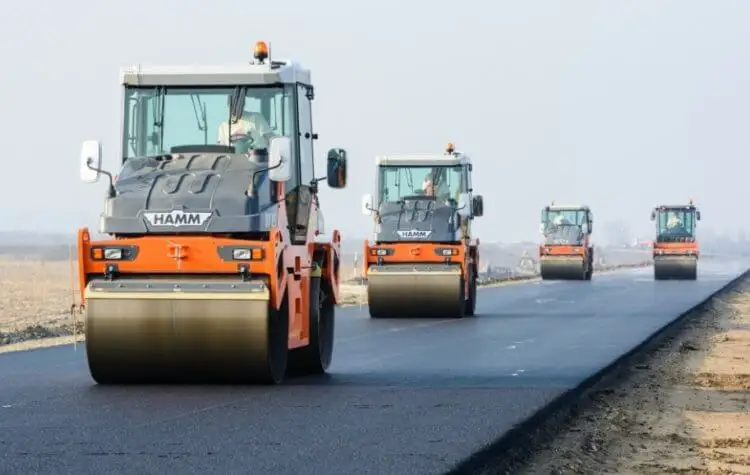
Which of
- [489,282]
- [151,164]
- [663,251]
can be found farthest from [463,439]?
[663,251]

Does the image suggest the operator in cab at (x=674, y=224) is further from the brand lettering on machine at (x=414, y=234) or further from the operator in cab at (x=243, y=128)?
the operator in cab at (x=243, y=128)

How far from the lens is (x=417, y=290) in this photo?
28484mm

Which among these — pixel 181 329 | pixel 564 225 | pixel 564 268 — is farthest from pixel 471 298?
pixel 564 225

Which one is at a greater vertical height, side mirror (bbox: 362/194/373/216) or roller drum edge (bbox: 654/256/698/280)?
side mirror (bbox: 362/194/373/216)

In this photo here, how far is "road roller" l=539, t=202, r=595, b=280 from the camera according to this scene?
5747 centimetres

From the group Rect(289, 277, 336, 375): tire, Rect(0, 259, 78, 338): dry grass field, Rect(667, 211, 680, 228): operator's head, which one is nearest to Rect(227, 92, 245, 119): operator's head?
Rect(289, 277, 336, 375): tire

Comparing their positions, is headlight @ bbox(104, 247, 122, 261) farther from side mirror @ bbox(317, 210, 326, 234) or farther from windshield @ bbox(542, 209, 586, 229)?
windshield @ bbox(542, 209, 586, 229)

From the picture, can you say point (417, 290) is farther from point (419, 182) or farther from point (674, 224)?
point (674, 224)

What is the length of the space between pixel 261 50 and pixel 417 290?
13600mm

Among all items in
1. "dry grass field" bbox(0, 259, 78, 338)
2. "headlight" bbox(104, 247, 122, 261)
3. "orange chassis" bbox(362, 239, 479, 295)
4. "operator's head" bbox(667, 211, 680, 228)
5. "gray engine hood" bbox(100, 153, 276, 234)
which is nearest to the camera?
"headlight" bbox(104, 247, 122, 261)

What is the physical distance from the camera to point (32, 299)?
4141 centimetres

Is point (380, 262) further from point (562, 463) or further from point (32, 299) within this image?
point (562, 463)

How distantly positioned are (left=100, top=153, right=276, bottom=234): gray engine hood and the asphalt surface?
1.46 metres

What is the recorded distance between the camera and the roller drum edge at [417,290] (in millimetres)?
28375
